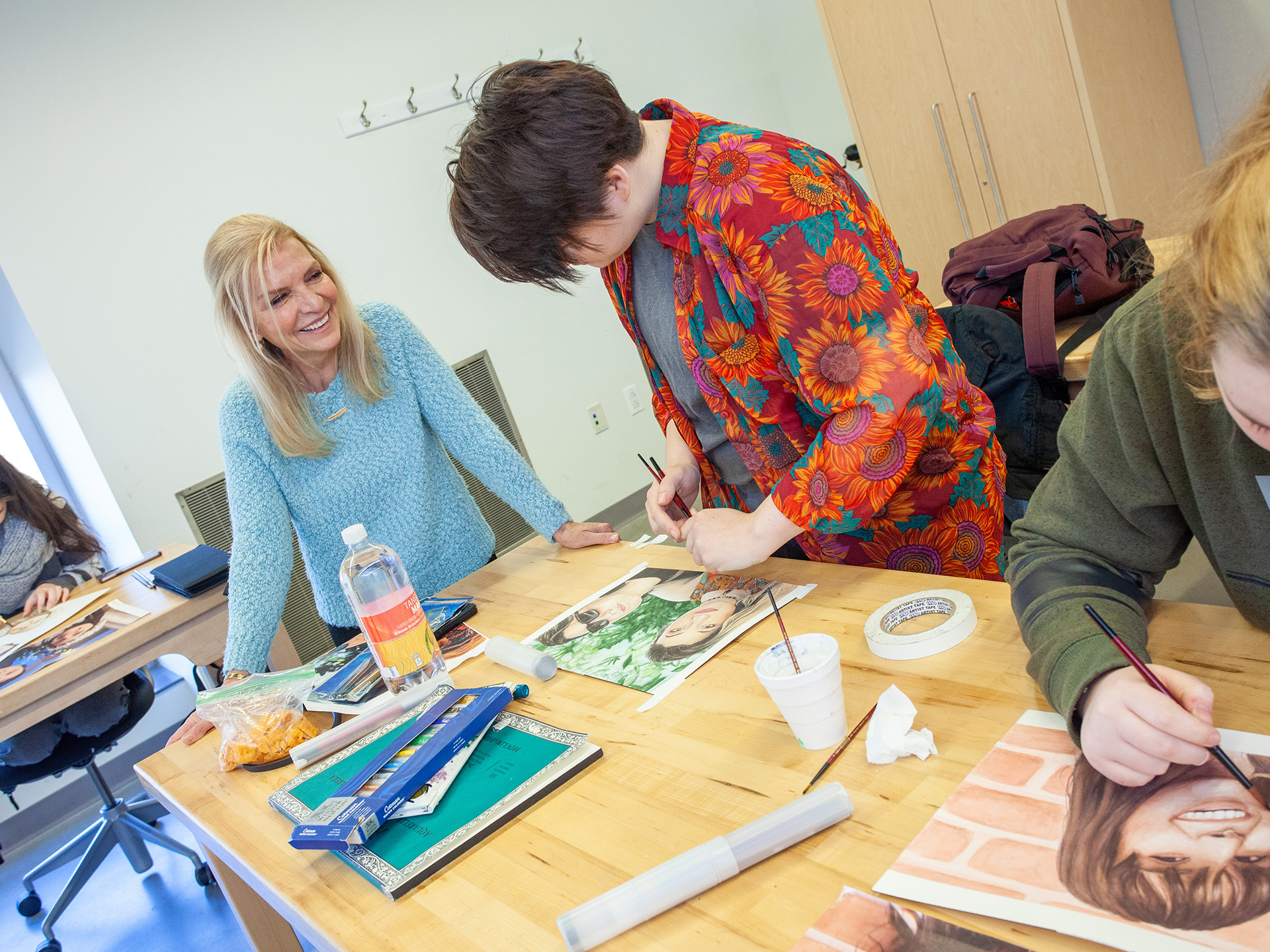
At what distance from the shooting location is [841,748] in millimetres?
813

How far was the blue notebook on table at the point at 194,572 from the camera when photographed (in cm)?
228

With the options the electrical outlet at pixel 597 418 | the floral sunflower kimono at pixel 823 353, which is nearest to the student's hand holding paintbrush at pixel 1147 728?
the floral sunflower kimono at pixel 823 353

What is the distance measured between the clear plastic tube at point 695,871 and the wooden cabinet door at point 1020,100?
2.88 meters

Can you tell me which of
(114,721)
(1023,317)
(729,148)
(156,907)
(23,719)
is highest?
(729,148)

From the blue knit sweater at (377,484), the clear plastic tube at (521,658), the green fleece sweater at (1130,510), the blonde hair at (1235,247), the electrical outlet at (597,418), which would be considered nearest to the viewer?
the blonde hair at (1235,247)

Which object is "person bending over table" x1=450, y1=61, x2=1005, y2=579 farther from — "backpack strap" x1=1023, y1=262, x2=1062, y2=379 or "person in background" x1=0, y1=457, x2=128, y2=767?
"person in background" x1=0, y1=457, x2=128, y2=767

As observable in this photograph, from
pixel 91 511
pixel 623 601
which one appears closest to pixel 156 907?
pixel 91 511

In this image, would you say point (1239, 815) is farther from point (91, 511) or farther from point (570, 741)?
point (91, 511)

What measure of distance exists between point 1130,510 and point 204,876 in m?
2.48

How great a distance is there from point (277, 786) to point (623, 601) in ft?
1.59

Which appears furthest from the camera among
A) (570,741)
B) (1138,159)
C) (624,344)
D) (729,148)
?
(624,344)

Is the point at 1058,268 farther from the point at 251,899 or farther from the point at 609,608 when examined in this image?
the point at 251,899

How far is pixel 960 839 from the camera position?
0.66m

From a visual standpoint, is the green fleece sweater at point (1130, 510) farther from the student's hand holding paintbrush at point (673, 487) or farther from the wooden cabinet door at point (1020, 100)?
Result: the wooden cabinet door at point (1020, 100)
